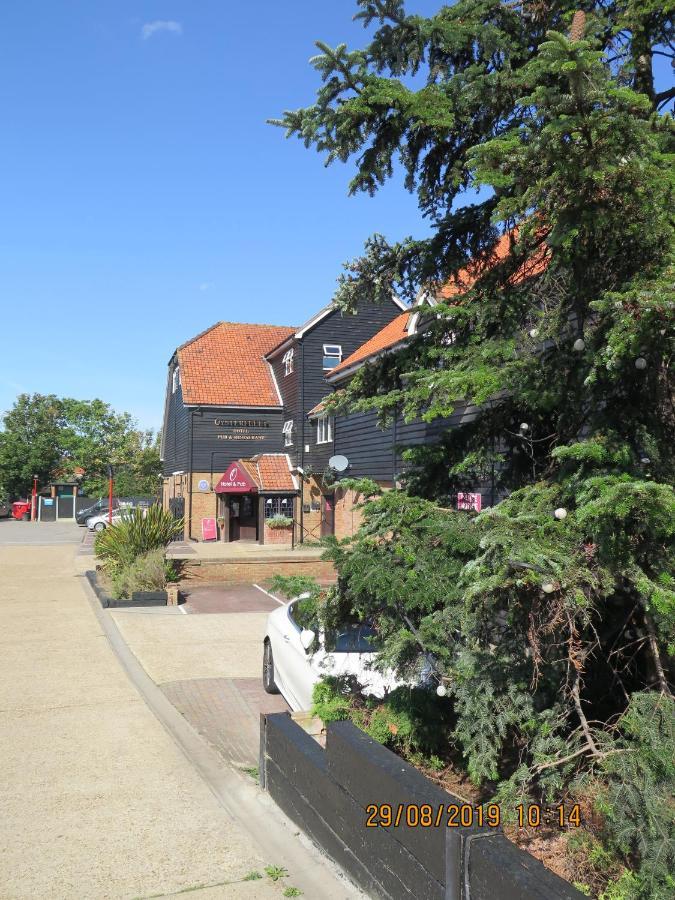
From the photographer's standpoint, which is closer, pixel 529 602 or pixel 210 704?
pixel 529 602

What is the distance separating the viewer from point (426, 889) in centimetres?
364

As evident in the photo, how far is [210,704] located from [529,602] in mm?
5493

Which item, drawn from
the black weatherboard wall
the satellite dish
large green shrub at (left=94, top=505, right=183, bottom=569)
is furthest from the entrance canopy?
large green shrub at (left=94, top=505, right=183, bottom=569)

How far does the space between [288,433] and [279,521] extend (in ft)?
15.5

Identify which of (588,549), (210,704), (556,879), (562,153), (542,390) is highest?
(562,153)

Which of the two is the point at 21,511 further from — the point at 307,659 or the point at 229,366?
the point at 307,659

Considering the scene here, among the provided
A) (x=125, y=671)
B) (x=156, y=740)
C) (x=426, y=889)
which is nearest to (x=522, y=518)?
(x=426, y=889)

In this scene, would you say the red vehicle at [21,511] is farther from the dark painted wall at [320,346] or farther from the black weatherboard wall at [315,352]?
the dark painted wall at [320,346]

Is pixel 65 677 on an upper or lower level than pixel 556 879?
lower

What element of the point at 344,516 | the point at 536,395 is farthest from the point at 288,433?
the point at 536,395

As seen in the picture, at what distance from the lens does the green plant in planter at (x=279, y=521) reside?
97.1ft

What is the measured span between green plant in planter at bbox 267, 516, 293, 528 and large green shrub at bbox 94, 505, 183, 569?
11524mm

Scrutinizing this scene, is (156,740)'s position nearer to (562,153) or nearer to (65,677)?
(65,677)

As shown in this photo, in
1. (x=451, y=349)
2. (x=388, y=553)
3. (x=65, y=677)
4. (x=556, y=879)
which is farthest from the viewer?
(x=65, y=677)
